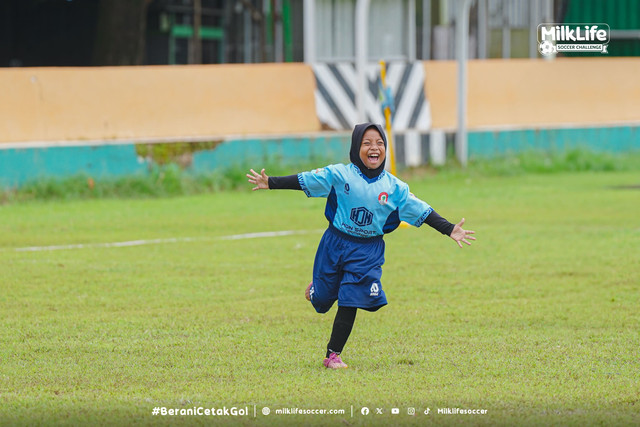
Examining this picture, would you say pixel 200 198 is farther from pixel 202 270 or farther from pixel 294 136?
pixel 202 270

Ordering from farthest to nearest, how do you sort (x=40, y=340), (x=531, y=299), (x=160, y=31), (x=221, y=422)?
1. (x=160, y=31)
2. (x=531, y=299)
3. (x=40, y=340)
4. (x=221, y=422)

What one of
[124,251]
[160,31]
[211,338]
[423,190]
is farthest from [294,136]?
[211,338]

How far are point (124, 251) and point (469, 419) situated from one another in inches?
267

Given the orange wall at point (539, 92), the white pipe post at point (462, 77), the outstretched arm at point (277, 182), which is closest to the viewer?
the outstretched arm at point (277, 182)

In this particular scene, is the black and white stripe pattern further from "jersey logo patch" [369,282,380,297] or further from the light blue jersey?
"jersey logo patch" [369,282,380,297]

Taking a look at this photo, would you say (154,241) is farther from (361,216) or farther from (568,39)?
(568,39)

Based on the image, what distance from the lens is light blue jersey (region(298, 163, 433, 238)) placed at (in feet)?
20.8

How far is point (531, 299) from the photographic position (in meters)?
8.63

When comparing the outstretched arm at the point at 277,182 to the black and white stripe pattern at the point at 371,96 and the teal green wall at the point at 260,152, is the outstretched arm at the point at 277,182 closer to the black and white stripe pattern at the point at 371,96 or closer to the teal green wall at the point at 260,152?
the teal green wall at the point at 260,152

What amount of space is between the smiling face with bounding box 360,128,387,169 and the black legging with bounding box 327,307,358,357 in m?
0.90

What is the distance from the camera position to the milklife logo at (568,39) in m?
23.2

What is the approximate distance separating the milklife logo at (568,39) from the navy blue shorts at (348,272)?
17.8 metres

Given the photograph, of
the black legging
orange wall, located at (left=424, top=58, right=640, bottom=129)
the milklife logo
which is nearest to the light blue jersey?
the black legging

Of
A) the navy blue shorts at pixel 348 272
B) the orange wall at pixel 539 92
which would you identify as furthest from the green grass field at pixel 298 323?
the orange wall at pixel 539 92
